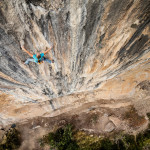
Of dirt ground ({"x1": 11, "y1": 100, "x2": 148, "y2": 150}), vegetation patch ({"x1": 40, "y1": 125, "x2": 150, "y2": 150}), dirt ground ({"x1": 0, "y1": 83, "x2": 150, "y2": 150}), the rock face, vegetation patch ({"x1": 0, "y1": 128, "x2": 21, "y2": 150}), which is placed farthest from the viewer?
vegetation patch ({"x1": 0, "y1": 128, "x2": 21, "y2": 150})

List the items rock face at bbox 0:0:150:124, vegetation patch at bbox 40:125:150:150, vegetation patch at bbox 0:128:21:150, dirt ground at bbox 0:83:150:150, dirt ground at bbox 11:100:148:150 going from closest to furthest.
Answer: rock face at bbox 0:0:150:124 → vegetation patch at bbox 40:125:150:150 → dirt ground at bbox 0:83:150:150 → dirt ground at bbox 11:100:148:150 → vegetation patch at bbox 0:128:21:150

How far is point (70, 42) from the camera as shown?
8.10ft

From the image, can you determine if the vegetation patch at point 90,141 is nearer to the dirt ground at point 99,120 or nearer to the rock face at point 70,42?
the dirt ground at point 99,120

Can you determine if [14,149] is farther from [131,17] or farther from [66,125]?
[131,17]

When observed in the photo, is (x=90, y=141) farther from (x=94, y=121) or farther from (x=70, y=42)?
(x=70, y=42)

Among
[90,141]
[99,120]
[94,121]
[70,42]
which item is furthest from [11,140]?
[70,42]

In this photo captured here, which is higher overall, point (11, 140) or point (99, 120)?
point (11, 140)

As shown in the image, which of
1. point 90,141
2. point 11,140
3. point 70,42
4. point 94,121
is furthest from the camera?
point 94,121

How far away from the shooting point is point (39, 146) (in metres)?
7.34

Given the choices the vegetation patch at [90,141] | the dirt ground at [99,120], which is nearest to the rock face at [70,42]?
the dirt ground at [99,120]

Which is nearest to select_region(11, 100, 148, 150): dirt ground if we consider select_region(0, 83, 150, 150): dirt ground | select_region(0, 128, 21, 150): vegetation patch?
select_region(0, 83, 150, 150): dirt ground

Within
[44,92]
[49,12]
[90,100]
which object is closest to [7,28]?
[49,12]

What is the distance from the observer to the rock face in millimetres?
1848

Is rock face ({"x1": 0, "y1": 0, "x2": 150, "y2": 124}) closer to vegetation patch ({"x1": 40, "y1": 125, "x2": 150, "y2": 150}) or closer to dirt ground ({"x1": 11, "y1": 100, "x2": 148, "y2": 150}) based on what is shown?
dirt ground ({"x1": 11, "y1": 100, "x2": 148, "y2": 150})
